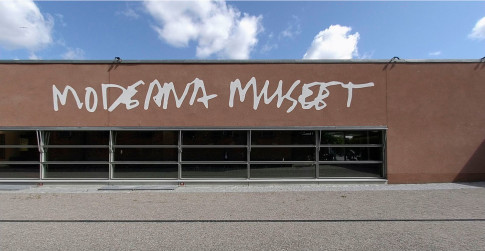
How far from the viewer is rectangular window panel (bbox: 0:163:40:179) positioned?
11.6 metres

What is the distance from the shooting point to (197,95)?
11.4 meters

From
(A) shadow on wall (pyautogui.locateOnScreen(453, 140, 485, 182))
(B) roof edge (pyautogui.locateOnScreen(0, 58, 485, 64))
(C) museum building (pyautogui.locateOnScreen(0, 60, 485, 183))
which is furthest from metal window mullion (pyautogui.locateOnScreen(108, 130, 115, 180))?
(A) shadow on wall (pyautogui.locateOnScreen(453, 140, 485, 182))

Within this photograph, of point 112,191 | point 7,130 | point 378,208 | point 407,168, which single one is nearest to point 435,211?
point 378,208

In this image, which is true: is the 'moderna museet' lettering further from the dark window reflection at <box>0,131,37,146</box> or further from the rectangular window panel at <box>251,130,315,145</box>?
the dark window reflection at <box>0,131,37,146</box>

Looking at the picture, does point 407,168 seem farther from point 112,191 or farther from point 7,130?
point 7,130

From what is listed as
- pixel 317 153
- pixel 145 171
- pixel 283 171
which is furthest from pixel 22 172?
pixel 317 153

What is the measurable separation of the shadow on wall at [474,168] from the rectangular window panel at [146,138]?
9.72 m

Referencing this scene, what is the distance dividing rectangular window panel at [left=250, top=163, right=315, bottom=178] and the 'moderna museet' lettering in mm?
1955

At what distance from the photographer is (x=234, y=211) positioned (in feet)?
24.5

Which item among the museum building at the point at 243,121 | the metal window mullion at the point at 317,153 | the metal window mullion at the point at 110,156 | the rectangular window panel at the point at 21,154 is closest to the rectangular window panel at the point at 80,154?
the museum building at the point at 243,121

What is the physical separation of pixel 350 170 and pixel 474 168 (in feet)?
13.5

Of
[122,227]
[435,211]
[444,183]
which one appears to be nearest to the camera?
[122,227]

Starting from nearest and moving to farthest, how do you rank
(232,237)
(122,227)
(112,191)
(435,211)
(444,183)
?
(232,237) → (122,227) → (435,211) → (112,191) → (444,183)

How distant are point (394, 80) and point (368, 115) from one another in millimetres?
1496
